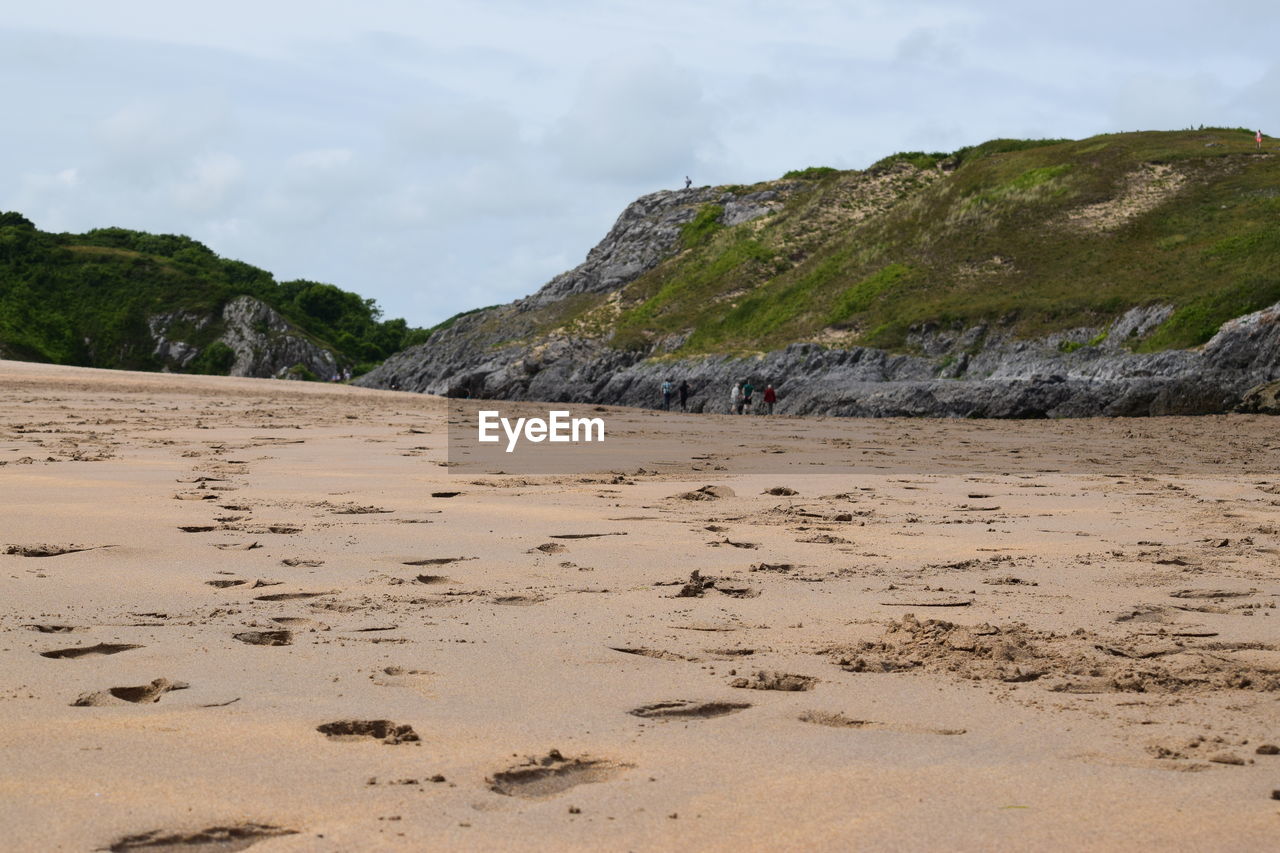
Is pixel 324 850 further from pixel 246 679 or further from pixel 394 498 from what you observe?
pixel 394 498

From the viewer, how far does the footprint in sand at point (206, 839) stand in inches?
91.6

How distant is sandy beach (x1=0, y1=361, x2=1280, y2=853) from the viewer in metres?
2.54

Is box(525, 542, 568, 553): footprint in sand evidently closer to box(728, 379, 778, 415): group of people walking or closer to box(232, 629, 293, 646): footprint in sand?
box(232, 629, 293, 646): footprint in sand

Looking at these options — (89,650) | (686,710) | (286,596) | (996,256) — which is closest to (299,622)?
(286,596)

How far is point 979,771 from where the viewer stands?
2.85 metres

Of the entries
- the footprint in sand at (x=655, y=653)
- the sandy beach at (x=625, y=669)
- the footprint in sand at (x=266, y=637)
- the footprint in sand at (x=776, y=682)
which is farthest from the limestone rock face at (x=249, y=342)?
the footprint in sand at (x=776, y=682)

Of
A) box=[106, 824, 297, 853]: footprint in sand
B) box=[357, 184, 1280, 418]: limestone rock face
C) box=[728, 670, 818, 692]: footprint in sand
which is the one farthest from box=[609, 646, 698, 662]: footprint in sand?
box=[357, 184, 1280, 418]: limestone rock face

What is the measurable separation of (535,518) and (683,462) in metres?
5.30

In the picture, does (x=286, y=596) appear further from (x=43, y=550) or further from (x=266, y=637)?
(x=43, y=550)

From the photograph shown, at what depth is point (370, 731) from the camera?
311 cm

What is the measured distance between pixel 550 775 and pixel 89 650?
1.97 meters

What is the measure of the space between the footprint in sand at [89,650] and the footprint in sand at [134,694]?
19.2 inches

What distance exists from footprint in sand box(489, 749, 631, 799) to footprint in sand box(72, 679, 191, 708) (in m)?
1.24

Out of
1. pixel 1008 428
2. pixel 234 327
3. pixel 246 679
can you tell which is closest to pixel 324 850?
pixel 246 679
